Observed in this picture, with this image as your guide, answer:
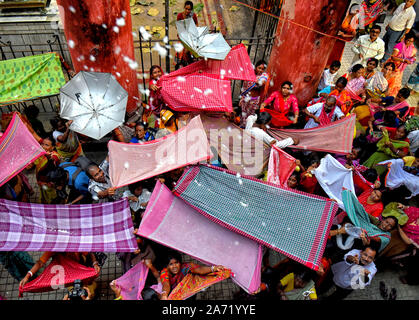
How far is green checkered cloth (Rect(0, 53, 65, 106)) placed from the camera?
5074 millimetres

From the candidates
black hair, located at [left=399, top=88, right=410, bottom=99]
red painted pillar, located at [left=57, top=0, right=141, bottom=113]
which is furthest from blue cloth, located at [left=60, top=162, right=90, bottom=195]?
black hair, located at [left=399, top=88, right=410, bottom=99]

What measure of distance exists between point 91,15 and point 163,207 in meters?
2.86

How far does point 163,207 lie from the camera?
152 inches

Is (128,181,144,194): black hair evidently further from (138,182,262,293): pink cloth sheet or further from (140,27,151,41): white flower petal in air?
(140,27,151,41): white flower petal in air

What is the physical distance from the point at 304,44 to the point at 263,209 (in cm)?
316

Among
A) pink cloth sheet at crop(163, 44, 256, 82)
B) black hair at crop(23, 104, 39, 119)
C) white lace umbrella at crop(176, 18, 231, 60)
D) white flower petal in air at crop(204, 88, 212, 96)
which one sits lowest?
black hair at crop(23, 104, 39, 119)

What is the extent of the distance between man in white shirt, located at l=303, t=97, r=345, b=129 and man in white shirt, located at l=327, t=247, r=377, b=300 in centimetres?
213

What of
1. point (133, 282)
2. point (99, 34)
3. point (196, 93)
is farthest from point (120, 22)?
point (133, 282)

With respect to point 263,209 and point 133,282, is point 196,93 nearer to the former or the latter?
point 263,209

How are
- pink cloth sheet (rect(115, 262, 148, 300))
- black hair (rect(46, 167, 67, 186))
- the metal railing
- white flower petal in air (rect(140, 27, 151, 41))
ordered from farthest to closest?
white flower petal in air (rect(140, 27, 151, 41)), the metal railing, black hair (rect(46, 167, 67, 186)), pink cloth sheet (rect(115, 262, 148, 300))
